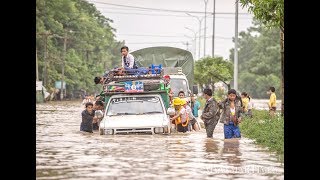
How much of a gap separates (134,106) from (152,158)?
14.9ft

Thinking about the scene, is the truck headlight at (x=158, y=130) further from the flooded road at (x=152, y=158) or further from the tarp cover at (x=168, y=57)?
the tarp cover at (x=168, y=57)

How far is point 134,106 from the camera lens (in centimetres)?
1973

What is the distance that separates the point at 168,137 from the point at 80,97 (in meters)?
70.9

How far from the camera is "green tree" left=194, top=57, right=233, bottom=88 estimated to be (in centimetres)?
5381

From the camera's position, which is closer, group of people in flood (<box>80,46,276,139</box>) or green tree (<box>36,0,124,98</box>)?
group of people in flood (<box>80,46,276,139</box>)

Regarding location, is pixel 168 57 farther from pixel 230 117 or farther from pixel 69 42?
pixel 69 42

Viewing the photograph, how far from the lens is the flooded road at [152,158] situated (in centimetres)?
1282

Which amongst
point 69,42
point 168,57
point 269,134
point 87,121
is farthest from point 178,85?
point 69,42

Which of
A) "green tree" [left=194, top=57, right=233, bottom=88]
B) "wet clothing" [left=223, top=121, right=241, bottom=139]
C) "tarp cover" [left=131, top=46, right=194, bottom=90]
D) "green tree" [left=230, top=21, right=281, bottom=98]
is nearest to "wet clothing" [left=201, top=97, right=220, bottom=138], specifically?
"wet clothing" [left=223, top=121, right=241, bottom=139]

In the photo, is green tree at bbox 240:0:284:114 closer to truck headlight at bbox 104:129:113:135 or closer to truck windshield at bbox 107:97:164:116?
truck windshield at bbox 107:97:164:116

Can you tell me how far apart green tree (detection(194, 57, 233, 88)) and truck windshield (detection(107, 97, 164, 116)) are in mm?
33044

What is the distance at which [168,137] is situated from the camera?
19016 mm
